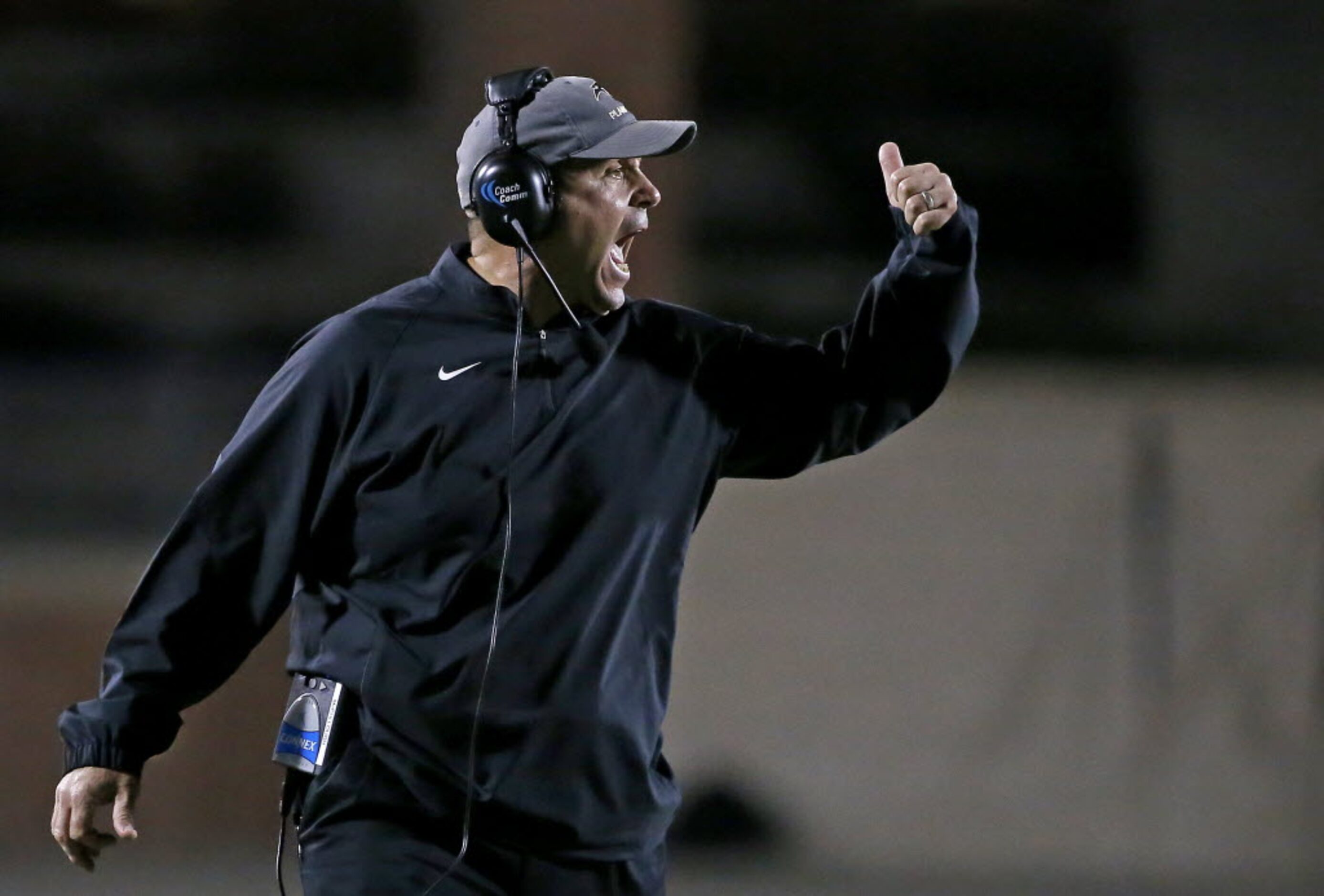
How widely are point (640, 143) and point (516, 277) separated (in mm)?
182

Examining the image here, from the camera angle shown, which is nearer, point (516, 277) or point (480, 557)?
point (480, 557)

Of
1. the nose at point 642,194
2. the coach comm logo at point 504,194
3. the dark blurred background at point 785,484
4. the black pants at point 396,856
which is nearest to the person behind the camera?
the black pants at point 396,856

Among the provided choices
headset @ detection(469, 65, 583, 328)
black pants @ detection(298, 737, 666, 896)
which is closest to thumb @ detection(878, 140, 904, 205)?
headset @ detection(469, 65, 583, 328)

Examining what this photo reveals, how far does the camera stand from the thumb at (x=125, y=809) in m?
1.66

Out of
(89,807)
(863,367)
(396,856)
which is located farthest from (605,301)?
(89,807)

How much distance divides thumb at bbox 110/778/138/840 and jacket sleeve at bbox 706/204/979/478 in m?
0.66

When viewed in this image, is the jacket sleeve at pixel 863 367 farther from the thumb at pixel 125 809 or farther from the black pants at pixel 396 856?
the thumb at pixel 125 809

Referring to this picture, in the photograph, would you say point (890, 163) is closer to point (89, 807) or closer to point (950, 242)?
point (950, 242)

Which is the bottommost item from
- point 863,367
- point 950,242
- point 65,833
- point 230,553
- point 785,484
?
point 785,484

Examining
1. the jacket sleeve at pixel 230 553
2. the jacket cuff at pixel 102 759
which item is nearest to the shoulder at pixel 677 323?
the jacket sleeve at pixel 230 553

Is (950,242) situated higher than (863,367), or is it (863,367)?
(950,242)

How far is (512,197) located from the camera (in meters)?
1.78

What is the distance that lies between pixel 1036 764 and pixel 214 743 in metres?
2.01

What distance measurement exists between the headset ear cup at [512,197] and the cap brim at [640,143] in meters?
0.06
